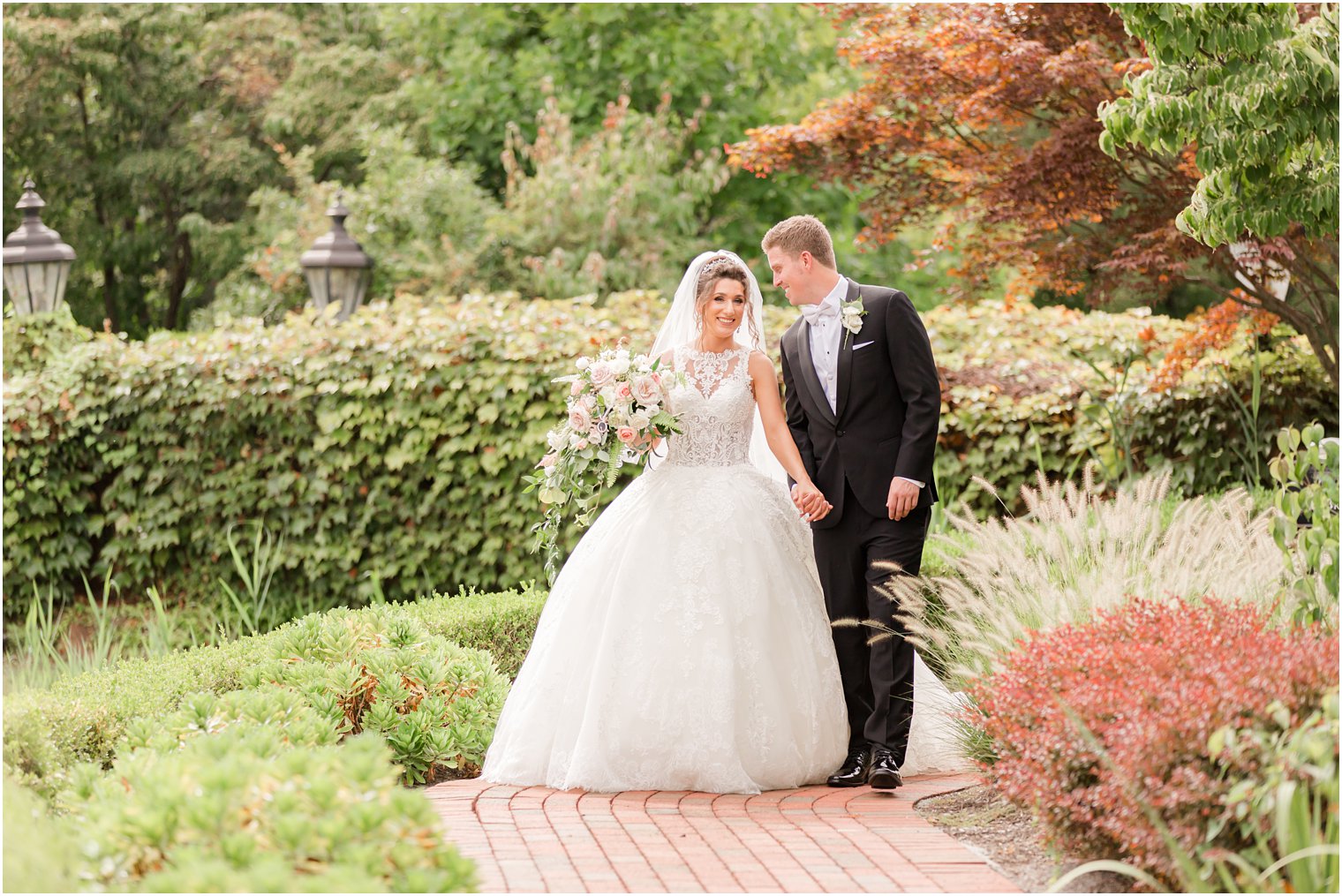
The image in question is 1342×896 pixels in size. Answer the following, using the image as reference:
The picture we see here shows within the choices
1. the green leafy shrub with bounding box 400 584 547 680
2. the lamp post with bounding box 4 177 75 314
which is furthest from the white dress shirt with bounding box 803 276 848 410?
the lamp post with bounding box 4 177 75 314

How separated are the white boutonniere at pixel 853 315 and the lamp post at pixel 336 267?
6280mm

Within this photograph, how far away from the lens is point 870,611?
5.13 meters

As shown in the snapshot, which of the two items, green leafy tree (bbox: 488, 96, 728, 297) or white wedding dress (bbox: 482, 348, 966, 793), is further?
green leafy tree (bbox: 488, 96, 728, 297)

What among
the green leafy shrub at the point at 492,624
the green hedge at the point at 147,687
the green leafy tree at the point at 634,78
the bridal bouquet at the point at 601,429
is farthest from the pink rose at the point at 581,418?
the green leafy tree at the point at 634,78

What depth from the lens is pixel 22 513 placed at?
9719mm

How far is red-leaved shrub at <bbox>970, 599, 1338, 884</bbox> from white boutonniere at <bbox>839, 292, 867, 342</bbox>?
4.72 ft

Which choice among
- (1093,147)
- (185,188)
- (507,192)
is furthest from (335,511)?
(185,188)

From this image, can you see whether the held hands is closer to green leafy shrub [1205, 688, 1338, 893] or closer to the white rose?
the white rose

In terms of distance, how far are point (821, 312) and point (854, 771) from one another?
72.6 inches

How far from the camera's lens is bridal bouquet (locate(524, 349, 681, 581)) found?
17.4ft

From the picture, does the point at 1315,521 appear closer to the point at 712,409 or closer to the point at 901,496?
the point at 901,496

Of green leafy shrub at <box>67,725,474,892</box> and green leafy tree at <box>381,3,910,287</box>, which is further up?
green leafy tree at <box>381,3,910,287</box>

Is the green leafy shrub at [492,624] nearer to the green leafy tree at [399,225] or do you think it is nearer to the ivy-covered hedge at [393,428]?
the ivy-covered hedge at [393,428]

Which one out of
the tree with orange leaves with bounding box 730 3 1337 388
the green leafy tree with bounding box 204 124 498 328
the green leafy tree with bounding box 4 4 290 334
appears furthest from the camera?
the green leafy tree with bounding box 4 4 290 334
